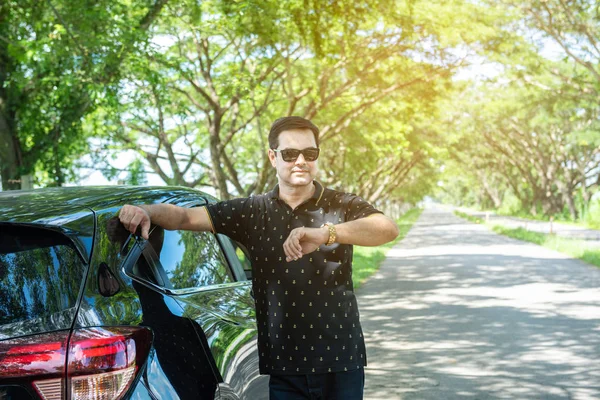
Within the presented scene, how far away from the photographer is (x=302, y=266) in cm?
316

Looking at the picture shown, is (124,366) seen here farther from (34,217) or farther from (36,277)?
(34,217)

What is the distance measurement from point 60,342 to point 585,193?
186ft

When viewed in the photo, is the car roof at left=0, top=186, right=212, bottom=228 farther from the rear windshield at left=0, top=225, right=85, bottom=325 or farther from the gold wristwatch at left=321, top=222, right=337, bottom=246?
the gold wristwatch at left=321, top=222, right=337, bottom=246

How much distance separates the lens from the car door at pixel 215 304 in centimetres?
327

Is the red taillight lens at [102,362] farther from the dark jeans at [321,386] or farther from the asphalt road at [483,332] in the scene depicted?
the asphalt road at [483,332]

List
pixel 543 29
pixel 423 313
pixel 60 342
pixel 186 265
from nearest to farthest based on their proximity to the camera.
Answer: pixel 60 342
pixel 186 265
pixel 423 313
pixel 543 29

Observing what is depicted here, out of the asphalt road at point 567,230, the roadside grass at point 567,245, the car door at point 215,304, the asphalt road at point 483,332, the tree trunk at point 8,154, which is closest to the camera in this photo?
the car door at point 215,304

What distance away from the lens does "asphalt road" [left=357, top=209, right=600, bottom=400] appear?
22.7 feet

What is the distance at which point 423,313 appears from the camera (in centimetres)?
1155

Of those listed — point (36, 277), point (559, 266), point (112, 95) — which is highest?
point (112, 95)

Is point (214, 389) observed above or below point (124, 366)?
below

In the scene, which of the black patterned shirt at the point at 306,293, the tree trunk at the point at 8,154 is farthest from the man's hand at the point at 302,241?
the tree trunk at the point at 8,154

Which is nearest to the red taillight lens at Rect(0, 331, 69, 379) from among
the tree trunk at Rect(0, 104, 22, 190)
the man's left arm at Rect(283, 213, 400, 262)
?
the man's left arm at Rect(283, 213, 400, 262)

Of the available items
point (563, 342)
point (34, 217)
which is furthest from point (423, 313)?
point (34, 217)
